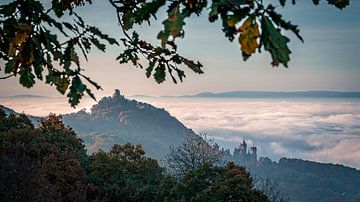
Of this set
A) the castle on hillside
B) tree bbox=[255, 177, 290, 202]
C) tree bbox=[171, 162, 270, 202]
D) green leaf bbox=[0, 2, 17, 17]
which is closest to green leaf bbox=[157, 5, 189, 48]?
green leaf bbox=[0, 2, 17, 17]

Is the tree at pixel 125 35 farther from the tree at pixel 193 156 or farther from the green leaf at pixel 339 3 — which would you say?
the tree at pixel 193 156

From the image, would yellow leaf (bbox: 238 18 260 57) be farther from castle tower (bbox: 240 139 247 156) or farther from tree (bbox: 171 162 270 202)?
castle tower (bbox: 240 139 247 156)

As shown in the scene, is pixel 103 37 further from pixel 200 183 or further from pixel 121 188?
pixel 121 188

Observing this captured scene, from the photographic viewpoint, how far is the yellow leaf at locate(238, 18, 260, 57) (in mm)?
1677

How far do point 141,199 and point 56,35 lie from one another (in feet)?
46.2

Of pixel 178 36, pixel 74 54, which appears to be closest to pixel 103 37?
pixel 74 54

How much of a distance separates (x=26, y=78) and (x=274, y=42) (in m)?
1.81

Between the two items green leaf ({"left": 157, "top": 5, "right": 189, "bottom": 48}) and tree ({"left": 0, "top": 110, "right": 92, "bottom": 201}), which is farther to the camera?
tree ({"left": 0, "top": 110, "right": 92, "bottom": 201})

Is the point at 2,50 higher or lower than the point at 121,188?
higher

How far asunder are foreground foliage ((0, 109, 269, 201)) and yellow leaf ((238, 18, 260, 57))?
39.1ft

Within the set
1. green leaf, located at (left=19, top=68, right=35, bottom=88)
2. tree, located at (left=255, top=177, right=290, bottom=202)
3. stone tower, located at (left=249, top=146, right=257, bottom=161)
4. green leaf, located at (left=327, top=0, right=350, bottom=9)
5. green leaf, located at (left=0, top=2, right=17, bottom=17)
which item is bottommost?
stone tower, located at (left=249, top=146, right=257, bottom=161)

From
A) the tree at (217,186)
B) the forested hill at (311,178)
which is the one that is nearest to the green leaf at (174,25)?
the tree at (217,186)

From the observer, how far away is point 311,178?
14988 cm

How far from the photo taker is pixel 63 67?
8.22ft
